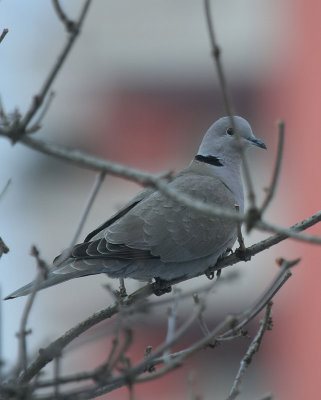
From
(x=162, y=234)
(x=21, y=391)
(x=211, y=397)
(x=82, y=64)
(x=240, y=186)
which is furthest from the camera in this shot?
(x=82, y=64)

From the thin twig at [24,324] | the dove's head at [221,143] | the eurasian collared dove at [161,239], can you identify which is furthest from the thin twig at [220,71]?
the dove's head at [221,143]

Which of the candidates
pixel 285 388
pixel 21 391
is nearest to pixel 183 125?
pixel 285 388

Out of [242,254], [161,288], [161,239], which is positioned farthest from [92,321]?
[161,239]

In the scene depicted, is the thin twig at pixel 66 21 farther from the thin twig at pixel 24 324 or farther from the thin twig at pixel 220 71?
the thin twig at pixel 24 324

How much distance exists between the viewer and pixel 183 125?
11094mm

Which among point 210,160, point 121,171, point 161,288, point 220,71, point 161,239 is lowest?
point 121,171

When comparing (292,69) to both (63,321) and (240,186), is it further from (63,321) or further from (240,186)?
(240,186)

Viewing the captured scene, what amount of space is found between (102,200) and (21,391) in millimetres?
9394

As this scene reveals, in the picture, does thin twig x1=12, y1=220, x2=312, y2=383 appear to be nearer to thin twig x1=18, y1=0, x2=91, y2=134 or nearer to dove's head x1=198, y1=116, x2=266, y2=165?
thin twig x1=18, y1=0, x2=91, y2=134

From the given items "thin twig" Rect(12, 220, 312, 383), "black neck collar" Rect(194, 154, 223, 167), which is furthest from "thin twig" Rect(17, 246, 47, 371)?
"black neck collar" Rect(194, 154, 223, 167)

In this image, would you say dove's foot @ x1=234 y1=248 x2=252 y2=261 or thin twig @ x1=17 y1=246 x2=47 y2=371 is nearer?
thin twig @ x1=17 y1=246 x2=47 y2=371

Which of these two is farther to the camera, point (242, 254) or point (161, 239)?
point (161, 239)

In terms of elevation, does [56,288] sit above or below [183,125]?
below

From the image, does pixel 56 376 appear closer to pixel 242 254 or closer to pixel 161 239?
pixel 242 254
